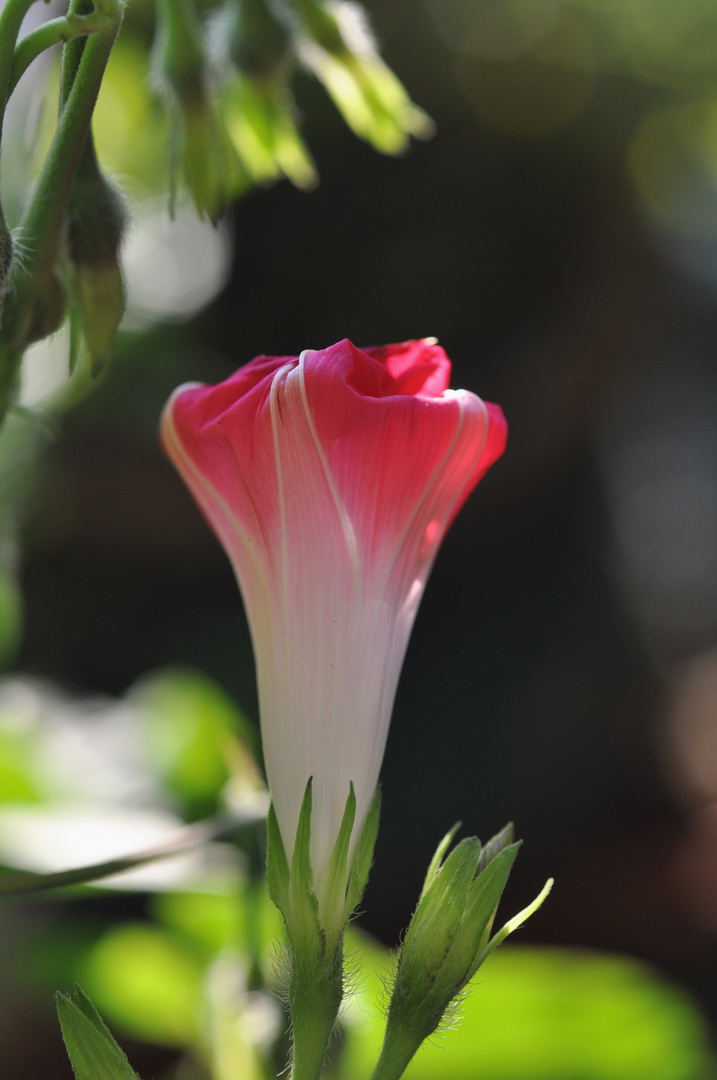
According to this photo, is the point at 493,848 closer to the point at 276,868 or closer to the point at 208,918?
the point at 276,868

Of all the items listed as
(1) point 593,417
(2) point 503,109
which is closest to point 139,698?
(1) point 593,417

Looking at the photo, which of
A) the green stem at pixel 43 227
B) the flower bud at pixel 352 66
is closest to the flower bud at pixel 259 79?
the flower bud at pixel 352 66

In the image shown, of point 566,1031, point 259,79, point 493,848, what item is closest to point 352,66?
point 259,79

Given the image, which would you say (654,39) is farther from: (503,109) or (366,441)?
(366,441)

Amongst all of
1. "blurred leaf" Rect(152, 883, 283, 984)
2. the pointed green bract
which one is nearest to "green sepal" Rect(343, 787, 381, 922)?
the pointed green bract

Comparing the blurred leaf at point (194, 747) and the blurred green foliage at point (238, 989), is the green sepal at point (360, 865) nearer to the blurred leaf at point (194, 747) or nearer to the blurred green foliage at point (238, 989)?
the blurred green foliage at point (238, 989)

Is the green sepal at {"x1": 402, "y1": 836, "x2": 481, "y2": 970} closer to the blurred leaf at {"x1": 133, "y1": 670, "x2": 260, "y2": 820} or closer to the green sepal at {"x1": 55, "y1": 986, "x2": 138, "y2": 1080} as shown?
the green sepal at {"x1": 55, "y1": 986, "x2": 138, "y2": 1080}

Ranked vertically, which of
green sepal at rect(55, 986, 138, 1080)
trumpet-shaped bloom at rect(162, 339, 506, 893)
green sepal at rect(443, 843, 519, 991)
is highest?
trumpet-shaped bloom at rect(162, 339, 506, 893)
